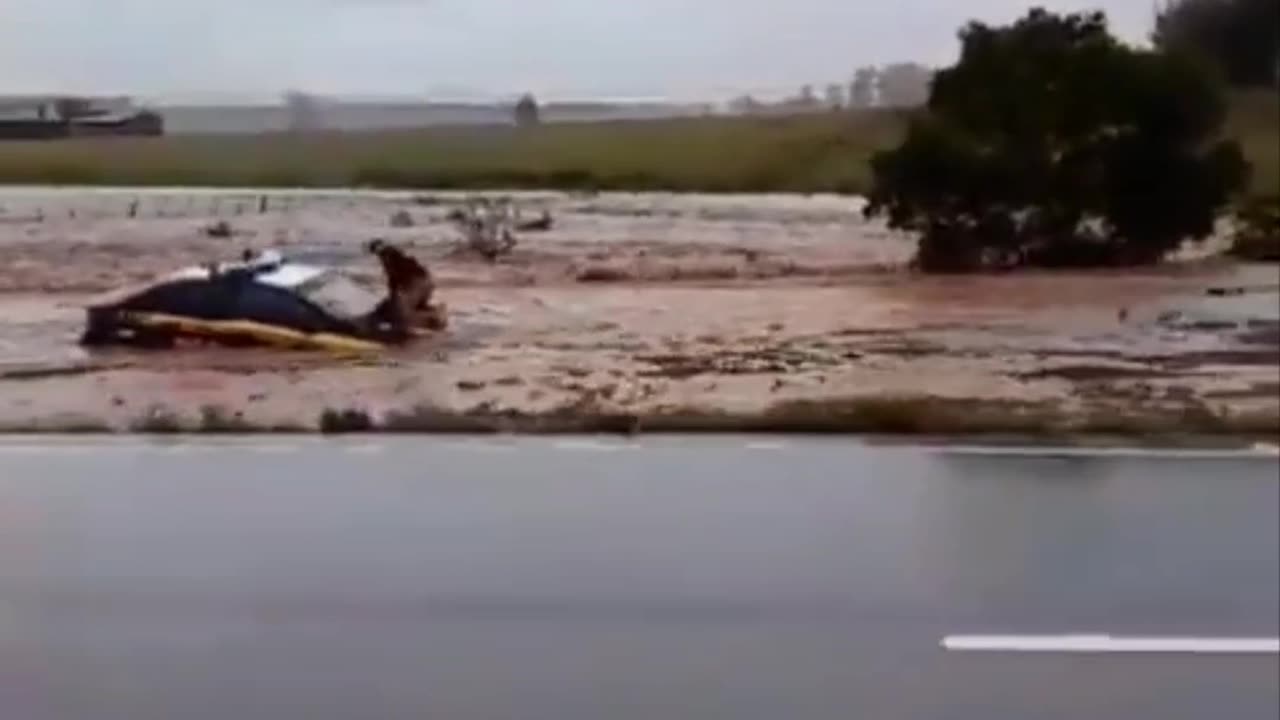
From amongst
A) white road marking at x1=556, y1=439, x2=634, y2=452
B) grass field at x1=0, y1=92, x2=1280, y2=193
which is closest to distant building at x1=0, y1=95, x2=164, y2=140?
grass field at x1=0, y1=92, x2=1280, y2=193

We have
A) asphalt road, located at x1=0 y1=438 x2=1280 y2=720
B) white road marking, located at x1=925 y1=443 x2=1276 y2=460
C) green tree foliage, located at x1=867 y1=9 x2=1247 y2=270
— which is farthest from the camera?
white road marking, located at x1=925 y1=443 x2=1276 y2=460

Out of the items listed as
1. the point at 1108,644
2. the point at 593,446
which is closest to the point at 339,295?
the point at 593,446

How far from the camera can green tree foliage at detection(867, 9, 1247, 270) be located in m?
2.48

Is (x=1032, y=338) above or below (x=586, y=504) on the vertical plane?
above

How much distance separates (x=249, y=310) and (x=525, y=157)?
47 centimetres

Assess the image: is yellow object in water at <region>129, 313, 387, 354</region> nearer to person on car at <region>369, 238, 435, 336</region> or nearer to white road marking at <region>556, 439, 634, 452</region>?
person on car at <region>369, 238, 435, 336</region>

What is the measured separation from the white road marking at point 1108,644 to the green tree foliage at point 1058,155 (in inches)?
22.0

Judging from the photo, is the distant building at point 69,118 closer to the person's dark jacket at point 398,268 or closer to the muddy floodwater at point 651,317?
the muddy floodwater at point 651,317

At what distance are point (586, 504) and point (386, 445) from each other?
12.6 inches

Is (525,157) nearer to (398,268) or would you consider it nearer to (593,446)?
(398,268)

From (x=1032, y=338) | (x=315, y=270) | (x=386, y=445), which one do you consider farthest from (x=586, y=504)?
(x=1032, y=338)

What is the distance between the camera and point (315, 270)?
254 centimetres

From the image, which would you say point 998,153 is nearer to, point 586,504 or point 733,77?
point 733,77

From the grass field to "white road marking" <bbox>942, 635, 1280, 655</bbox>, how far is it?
68 cm
